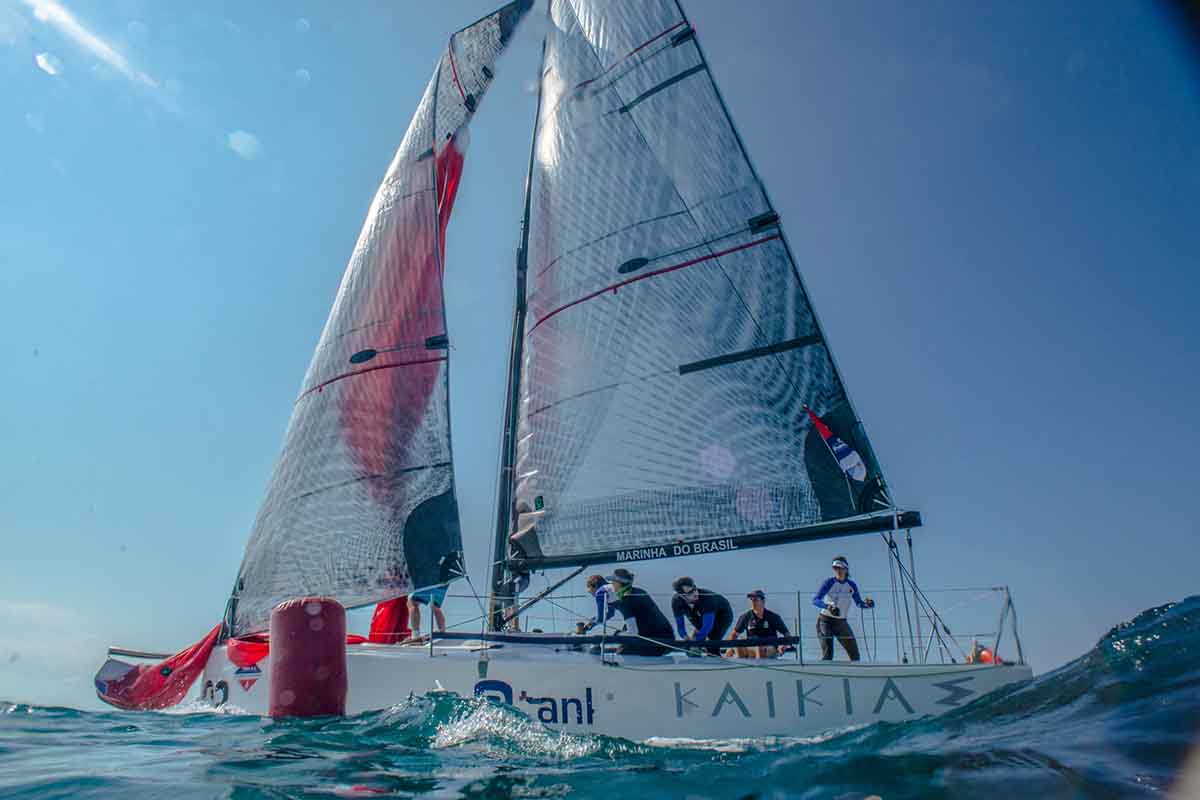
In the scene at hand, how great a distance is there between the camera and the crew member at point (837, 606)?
8.52 meters

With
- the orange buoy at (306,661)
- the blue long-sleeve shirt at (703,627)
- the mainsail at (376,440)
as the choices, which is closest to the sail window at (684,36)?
the mainsail at (376,440)

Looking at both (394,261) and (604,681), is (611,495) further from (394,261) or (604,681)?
(394,261)

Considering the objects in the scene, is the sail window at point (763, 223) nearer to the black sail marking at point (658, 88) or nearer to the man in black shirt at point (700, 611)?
the black sail marking at point (658, 88)

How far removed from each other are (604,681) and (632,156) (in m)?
7.56

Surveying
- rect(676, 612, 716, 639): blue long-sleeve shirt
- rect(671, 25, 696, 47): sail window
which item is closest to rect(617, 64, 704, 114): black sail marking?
rect(671, 25, 696, 47): sail window

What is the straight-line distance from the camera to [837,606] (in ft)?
28.6

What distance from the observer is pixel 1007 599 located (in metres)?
7.73

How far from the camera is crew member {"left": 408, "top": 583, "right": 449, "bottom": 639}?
35.1ft

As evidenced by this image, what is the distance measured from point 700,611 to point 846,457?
8.44 feet

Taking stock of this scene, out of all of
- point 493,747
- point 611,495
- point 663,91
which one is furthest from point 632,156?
point 493,747

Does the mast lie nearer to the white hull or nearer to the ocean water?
the white hull

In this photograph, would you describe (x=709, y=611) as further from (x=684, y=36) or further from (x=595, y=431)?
(x=684, y=36)

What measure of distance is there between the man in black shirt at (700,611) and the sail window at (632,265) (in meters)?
4.41

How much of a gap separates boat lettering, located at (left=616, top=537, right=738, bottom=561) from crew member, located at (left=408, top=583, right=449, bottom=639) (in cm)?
268
